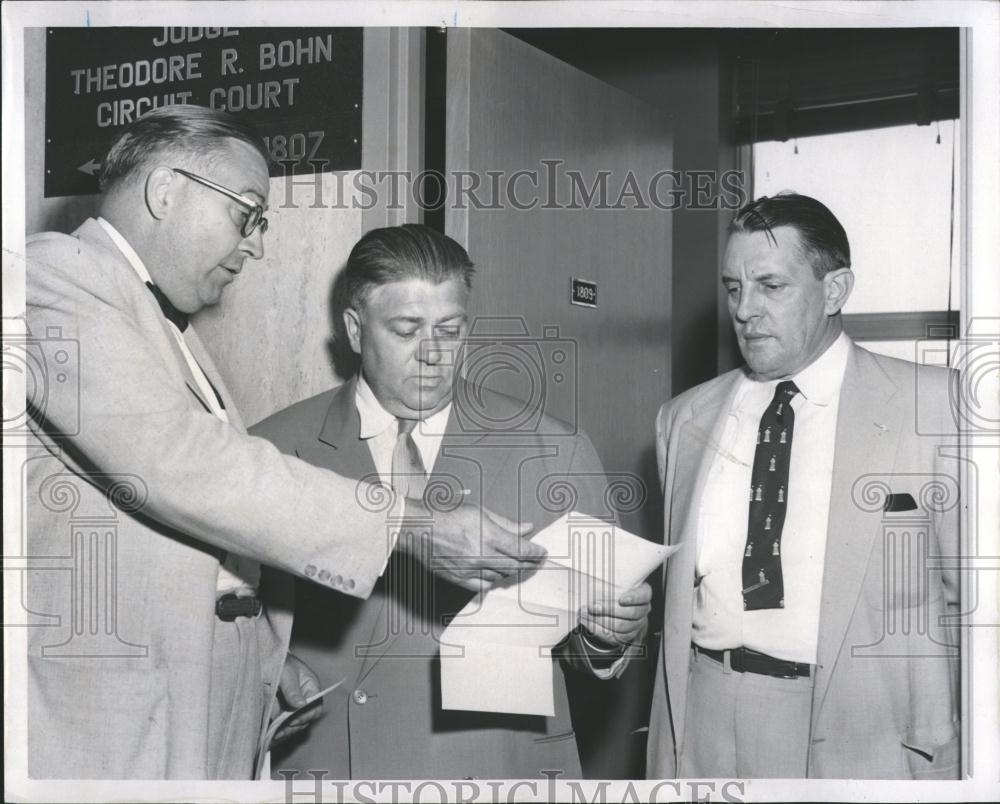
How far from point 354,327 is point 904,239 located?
1081 millimetres

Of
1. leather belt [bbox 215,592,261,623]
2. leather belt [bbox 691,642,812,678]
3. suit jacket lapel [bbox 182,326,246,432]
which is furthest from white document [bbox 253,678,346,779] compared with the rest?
leather belt [bbox 691,642,812,678]

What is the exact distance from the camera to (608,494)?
2.28 meters

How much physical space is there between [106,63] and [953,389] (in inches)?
70.3

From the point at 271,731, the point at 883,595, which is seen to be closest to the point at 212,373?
the point at 271,731

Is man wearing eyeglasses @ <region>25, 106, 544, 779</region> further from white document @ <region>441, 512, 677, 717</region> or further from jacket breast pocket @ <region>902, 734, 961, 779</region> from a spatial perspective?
jacket breast pocket @ <region>902, 734, 961, 779</region>

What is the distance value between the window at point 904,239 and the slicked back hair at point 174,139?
104 cm

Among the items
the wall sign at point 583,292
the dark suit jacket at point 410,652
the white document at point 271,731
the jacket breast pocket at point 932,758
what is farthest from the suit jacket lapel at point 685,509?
the white document at point 271,731

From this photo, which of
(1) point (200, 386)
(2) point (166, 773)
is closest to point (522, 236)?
(1) point (200, 386)

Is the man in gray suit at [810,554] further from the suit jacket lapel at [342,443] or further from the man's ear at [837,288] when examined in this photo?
the suit jacket lapel at [342,443]

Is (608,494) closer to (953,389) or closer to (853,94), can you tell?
(953,389)

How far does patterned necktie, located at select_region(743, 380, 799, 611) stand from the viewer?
7.16 ft

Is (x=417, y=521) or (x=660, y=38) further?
(x=660, y=38)

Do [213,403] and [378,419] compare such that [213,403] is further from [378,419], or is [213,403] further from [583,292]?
[583,292]

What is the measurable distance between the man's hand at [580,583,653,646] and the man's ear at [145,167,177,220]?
1.08 metres
